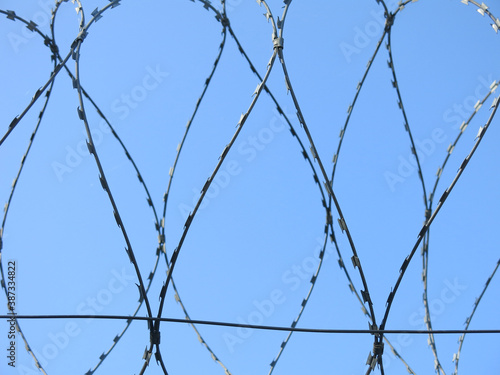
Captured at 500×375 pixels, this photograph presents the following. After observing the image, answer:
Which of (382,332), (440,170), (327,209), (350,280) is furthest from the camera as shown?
(440,170)

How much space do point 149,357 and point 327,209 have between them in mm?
2322

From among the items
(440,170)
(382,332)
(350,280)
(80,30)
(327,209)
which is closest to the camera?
(382,332)

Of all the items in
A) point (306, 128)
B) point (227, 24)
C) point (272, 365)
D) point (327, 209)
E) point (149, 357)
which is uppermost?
point (227, 24)

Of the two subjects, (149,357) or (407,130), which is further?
(407,130)

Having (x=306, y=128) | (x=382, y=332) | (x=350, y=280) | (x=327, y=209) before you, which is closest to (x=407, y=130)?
(x=327, y=209)

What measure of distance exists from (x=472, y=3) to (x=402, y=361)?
3409mm

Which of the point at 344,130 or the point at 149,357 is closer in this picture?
the point at 149,357

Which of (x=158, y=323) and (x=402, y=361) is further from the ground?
(x=402, y=361)

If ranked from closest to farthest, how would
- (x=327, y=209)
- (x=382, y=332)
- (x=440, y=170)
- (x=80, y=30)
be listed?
(x=382, y=332)
(x=80, y=30)
(x=327, y=209)
(x=440, y=170)

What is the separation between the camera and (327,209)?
5.81m

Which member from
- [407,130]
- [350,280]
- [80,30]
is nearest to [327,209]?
[350,280]

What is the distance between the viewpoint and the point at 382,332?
432cm

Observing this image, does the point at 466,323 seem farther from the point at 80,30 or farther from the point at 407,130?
the point at 80,30

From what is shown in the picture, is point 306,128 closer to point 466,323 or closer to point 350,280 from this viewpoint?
point 350,280
